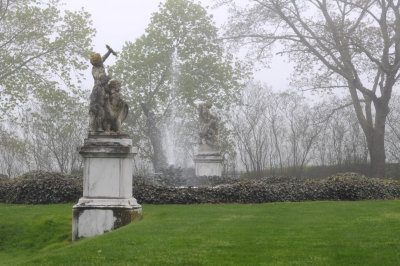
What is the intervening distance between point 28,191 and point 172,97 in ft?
51.2

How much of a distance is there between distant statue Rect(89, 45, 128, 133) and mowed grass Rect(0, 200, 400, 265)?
2.05m

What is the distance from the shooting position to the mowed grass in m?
4.98

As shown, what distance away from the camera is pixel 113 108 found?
8609 millimetres

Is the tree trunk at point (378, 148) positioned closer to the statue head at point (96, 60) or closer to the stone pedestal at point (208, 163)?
the stone pedestal at point (208, 163)

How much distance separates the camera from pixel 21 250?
7602mm

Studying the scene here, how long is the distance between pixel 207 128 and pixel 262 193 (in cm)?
766

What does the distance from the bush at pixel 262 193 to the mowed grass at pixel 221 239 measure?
2282 mm

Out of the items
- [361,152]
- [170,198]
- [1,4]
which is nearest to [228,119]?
[361,152]

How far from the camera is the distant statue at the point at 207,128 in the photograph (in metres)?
19.3

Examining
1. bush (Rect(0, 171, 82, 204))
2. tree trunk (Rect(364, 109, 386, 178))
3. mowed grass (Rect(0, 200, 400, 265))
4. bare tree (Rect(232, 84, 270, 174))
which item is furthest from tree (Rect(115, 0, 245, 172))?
mowed grass (Rect(0, 200, 400, 265))

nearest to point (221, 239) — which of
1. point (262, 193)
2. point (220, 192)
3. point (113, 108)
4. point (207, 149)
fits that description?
point (113, 108)

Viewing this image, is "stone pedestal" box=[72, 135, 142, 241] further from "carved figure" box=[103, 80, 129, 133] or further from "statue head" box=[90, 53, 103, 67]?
"statue head" box=[90, 53, 103, 67]

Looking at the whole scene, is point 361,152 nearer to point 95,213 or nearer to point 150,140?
point 150,140

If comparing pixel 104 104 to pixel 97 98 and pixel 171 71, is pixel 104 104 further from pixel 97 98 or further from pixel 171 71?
pixel 171 71
